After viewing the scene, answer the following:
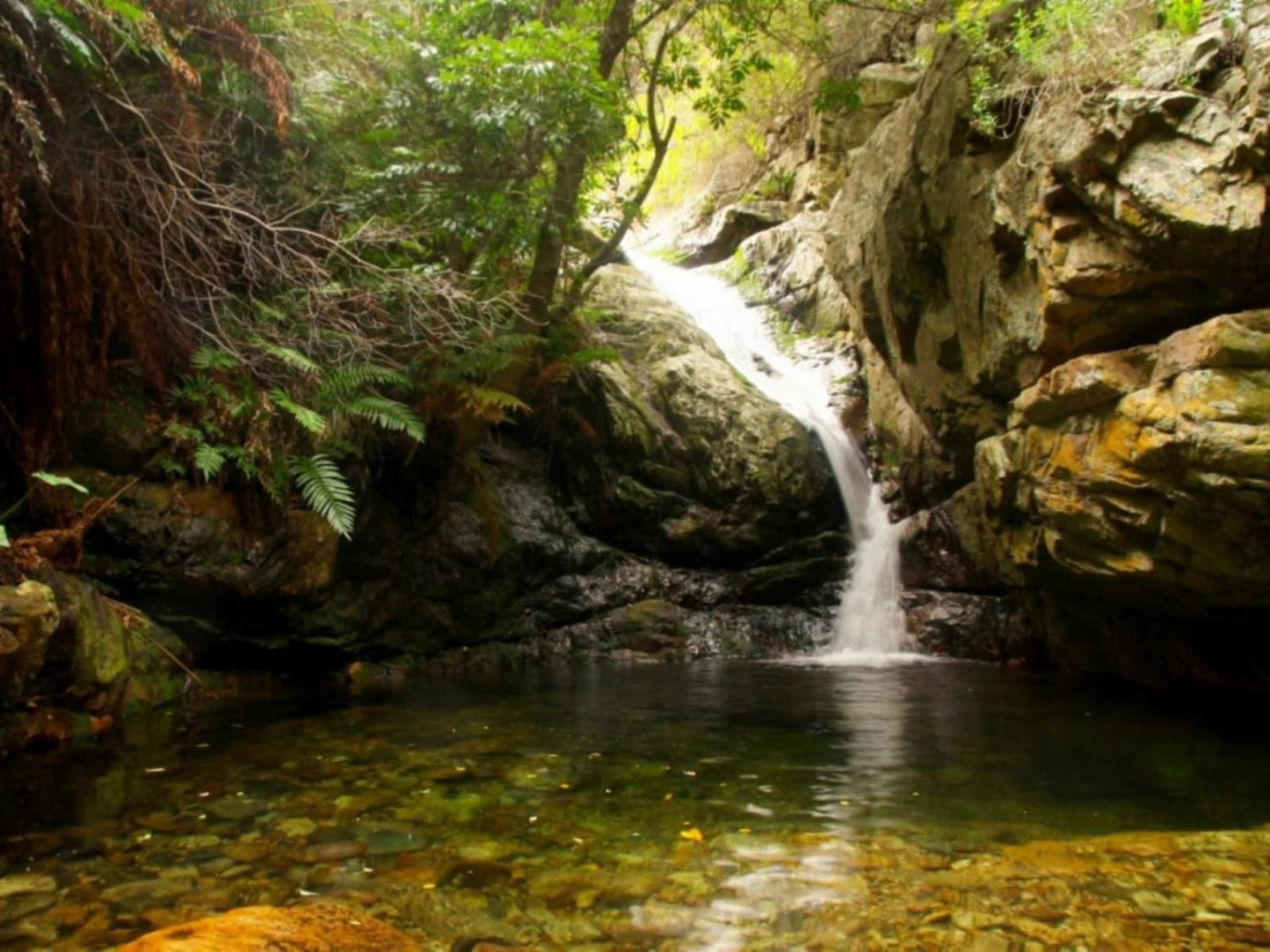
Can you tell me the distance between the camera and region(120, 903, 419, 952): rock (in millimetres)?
1896

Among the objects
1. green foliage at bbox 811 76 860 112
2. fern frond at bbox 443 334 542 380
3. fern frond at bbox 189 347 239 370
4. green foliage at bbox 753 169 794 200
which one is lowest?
fern frond at bbox 189 347 239 370

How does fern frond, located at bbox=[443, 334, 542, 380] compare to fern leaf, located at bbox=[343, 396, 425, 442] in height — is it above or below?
above

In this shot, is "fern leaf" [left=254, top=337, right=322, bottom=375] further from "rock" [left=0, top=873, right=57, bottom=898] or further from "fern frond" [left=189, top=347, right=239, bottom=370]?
"rock" [left=0, top=873, right=57, bottom=898]

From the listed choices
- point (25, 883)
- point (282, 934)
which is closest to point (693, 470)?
point (25, 883)

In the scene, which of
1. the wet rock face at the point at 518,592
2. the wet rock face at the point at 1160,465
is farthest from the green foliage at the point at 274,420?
the wet rock face at the point at 1160,465

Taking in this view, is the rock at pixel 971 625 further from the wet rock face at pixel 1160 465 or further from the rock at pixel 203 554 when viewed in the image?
the rock at pixel 203 554

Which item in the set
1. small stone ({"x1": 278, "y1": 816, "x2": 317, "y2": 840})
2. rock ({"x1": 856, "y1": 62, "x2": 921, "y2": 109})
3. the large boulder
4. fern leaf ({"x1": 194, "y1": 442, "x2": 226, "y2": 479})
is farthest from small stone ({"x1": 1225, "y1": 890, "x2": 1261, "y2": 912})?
rock ({"x1": 856, "y1": 62, "x2": 921, "y2": 109})

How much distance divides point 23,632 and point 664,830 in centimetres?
303

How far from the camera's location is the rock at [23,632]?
3535 mm

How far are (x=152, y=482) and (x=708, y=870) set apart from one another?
4899mm

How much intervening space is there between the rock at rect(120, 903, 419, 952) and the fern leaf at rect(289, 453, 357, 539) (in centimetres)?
349

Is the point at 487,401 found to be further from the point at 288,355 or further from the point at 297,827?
the point at 297,827

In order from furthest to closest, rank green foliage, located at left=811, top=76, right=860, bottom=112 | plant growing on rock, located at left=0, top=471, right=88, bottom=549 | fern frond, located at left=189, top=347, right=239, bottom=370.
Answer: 1. green foliage, located at left=811, top=76, right=860, bottom=112
2. fern frond, located at left=189, top=347, right=239, bottom=370
3. plant growing on rock, located at left=0, top=471, right=88, bottom=549

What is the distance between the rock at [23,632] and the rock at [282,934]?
2198 millimetres
